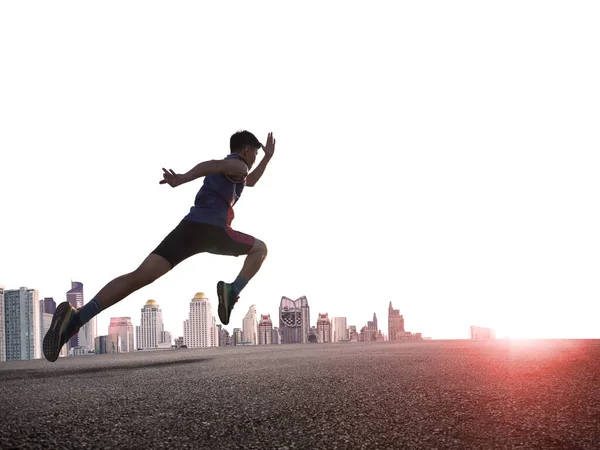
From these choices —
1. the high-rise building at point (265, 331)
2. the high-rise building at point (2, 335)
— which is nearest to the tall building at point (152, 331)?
the high-rise building at point (2, 335)

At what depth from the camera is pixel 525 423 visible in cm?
359

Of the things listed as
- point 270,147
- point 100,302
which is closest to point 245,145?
point 270,147

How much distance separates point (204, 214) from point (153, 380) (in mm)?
1891

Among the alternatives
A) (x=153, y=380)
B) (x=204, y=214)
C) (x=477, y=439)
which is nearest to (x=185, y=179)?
(x=204, y=214)

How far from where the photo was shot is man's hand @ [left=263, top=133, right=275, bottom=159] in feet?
23.0

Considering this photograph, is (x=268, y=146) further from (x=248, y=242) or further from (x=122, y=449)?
(x=122, y=449)

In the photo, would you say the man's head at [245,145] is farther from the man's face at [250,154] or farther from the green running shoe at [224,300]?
the green running shoe at [224,300]

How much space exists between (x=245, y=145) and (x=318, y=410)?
3.18 metres

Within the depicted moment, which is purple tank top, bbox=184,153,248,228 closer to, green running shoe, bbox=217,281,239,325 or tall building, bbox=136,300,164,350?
green running shoe, bbox=217,281,239,325

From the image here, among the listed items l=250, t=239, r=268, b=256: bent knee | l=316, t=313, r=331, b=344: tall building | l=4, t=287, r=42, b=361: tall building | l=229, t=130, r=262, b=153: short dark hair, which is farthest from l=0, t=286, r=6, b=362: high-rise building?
l=229, t=130, r=262, b=153: short dark hair

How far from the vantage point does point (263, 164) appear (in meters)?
6.97

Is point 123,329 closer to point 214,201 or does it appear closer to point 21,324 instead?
point 21,324

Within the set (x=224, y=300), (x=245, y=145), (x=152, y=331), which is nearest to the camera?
(x=245, y=145)

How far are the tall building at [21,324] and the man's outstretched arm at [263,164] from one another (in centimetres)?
15372
